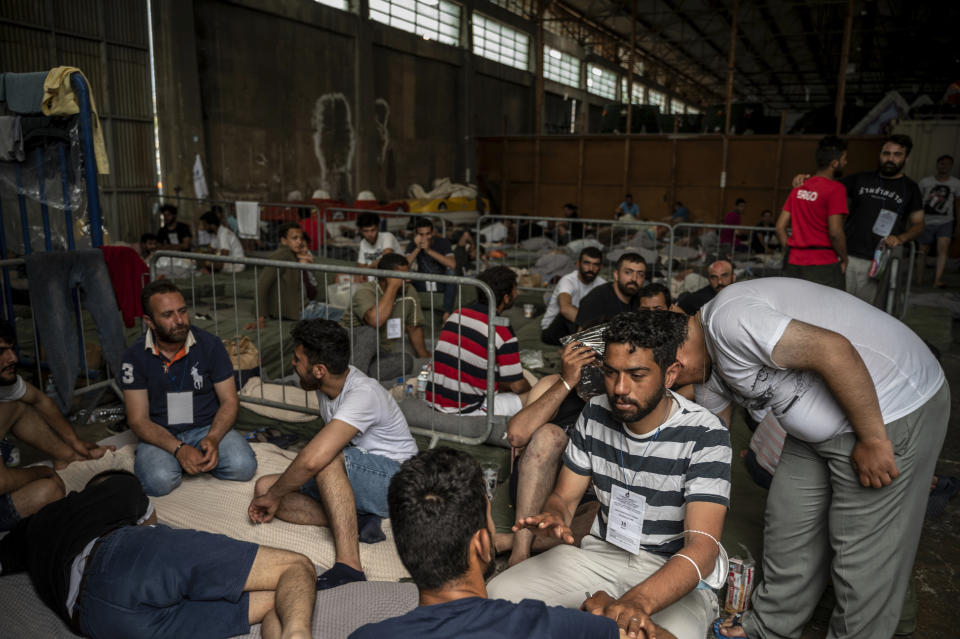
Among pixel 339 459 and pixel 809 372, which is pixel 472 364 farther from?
pixel 809 372

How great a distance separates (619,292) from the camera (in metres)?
5.30

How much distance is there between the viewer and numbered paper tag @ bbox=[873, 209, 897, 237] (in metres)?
5.14

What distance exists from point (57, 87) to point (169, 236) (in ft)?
15.9

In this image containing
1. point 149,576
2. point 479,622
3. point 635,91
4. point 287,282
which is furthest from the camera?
point 635,91

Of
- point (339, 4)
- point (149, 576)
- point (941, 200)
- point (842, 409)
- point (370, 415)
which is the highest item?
point (339, 4)

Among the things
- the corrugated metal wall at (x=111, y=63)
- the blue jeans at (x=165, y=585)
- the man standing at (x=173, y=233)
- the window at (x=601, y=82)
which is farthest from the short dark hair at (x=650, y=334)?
the window at (x=601, y=82)

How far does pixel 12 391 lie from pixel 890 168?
20.5ft

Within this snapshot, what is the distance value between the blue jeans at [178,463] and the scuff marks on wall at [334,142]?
1267 centimetres

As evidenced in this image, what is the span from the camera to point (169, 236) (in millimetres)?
9188

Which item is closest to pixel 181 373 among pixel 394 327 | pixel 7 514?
pixel 7 514

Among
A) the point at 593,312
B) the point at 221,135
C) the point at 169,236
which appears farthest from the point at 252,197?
the point at 593,312

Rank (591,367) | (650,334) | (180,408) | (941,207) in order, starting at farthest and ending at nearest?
(941,207), (180,408), (591,367), (650,334)

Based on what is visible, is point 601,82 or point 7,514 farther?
point 601,82

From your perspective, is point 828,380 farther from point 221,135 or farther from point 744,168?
point 744,168
